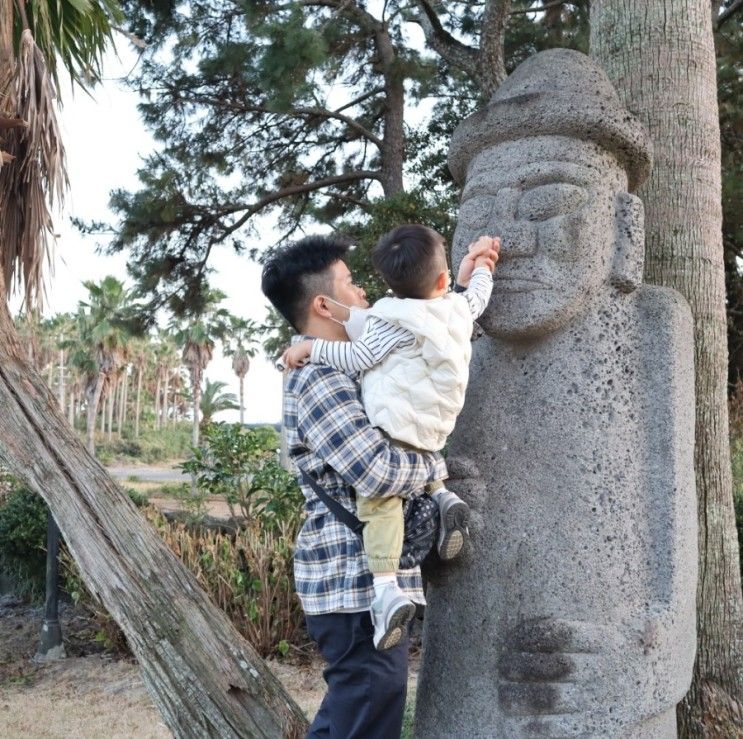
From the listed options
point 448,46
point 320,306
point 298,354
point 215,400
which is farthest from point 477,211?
point 215,400

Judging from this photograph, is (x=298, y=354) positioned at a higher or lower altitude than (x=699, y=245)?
lower

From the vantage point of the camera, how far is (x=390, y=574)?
2.02 metres

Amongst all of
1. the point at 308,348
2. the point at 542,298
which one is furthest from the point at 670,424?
the point at 308,348

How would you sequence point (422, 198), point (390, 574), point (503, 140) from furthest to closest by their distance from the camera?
point (422, 198), point (503, 140), point (390, 574)

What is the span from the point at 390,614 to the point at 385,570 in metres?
0.10

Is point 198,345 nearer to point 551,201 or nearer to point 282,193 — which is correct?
point 282,193

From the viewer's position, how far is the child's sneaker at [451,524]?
2.20 meters

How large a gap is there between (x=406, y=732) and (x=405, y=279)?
237cm

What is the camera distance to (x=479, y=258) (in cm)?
234

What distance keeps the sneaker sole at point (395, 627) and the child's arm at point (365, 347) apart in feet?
1.86

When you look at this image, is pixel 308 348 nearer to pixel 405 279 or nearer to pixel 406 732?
pixel 405 279

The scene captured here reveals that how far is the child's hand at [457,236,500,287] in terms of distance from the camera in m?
2.34

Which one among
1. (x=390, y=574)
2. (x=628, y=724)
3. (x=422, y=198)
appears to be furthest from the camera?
(x=422, y=198)

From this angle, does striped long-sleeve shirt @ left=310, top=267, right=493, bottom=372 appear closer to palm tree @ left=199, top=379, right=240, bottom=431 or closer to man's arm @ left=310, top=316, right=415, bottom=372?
man's arm @ left=310, top=316, right=415, bottom=372
